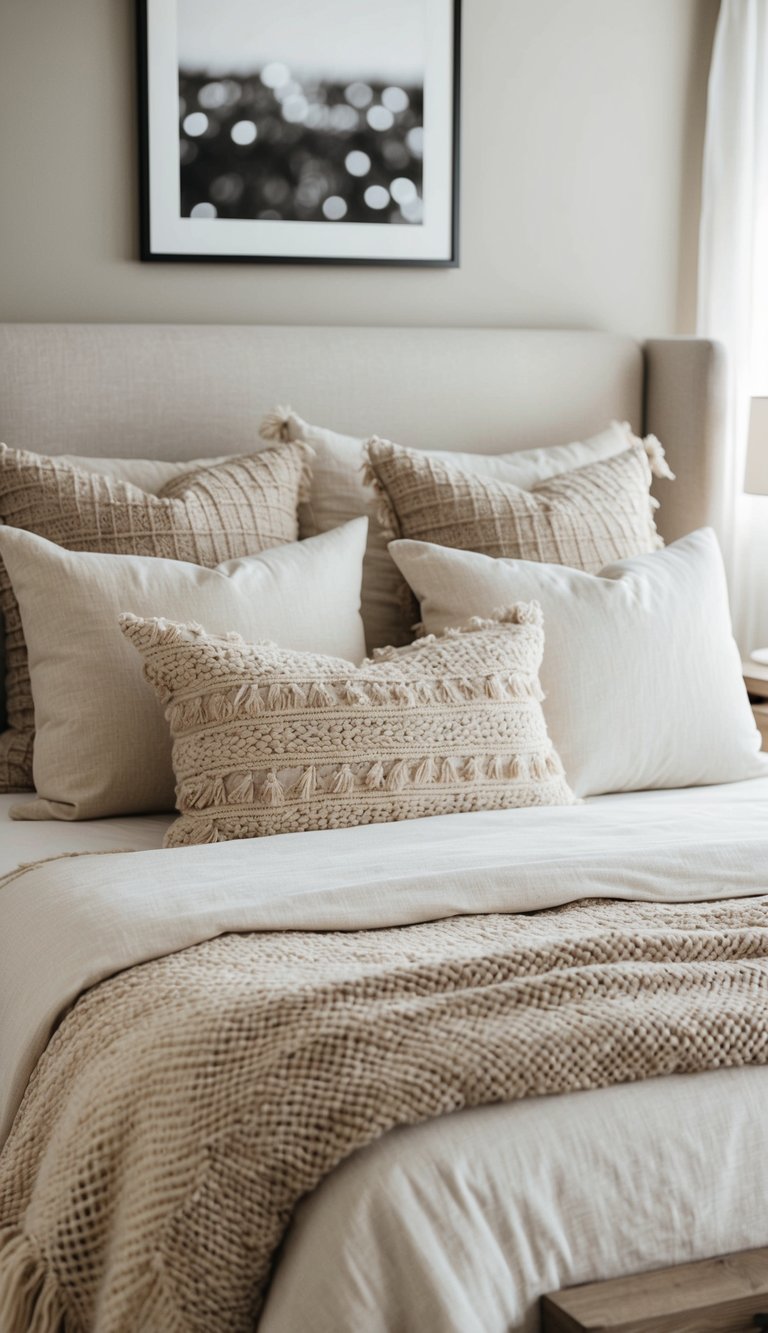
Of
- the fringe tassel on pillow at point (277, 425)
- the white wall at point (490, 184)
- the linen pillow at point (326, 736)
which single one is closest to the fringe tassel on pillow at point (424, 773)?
the linen pillow at point (326, 736)

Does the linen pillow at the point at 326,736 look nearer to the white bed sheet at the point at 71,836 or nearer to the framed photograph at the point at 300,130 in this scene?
the white bed sheet at the point at 71,836

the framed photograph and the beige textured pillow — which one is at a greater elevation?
the framed photograph

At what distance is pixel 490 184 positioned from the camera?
9.80ft

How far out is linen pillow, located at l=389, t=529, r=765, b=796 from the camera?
7.20 ft

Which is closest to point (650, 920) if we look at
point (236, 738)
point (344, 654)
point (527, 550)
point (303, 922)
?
point (303, 922)

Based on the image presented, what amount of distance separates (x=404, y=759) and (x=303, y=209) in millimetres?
1418

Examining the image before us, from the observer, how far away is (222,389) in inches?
Answer: 104

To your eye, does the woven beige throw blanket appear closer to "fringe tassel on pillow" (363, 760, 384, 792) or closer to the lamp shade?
"fringe tassel on pillow" (363, 760, 384, 792)

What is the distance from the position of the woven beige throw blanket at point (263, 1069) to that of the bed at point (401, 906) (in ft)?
0.08

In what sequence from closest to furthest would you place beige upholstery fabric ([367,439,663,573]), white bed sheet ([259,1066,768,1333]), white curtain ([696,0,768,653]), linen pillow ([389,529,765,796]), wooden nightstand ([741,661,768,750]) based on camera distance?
white bed sheet ([259,1066,768,1333]), linen pillow ([389,529,765,796]), beige upholstery fabric ([367,439,663,573]), wooden nightstand ([741,661,768,750]), white curtain ([696,0,768,653])

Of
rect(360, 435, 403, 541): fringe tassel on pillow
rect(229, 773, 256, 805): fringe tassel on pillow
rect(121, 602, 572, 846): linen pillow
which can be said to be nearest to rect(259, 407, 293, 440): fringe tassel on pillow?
rect(360, 435, 403, 541): fringe tassel on pillow

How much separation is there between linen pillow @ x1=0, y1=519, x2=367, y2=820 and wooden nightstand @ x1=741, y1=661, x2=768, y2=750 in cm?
107

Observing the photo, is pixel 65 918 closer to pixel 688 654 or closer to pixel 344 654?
pixel 344 654

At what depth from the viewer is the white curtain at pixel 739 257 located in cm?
311
